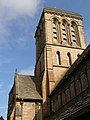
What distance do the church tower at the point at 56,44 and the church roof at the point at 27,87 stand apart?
4.14 feet

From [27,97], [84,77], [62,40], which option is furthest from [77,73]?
[62,40]

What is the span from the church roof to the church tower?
1262 millimetres

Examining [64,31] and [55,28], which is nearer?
[55,28]

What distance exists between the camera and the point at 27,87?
29.5 m

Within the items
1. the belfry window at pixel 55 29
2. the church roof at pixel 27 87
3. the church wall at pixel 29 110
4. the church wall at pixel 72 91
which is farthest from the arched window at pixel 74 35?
the church wall at pixel 29 110

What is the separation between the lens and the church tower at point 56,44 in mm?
28938

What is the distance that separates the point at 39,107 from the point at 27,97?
6.98ft

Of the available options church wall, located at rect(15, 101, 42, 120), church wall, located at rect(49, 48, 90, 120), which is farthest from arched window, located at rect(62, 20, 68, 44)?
church wall, located at rect(15, 101, 42, 120)

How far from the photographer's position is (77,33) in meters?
36.3

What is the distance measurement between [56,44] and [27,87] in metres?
8.73

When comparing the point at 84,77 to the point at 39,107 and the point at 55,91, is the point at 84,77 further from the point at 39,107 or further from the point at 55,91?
the point at 39,107

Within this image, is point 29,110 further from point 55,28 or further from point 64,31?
point 64,31

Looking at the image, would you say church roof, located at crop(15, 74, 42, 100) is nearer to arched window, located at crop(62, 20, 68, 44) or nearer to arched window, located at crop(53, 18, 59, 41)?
arched window, located at crop(53, 18, 59, 41)

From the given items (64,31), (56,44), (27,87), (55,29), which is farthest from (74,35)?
(27,87)
